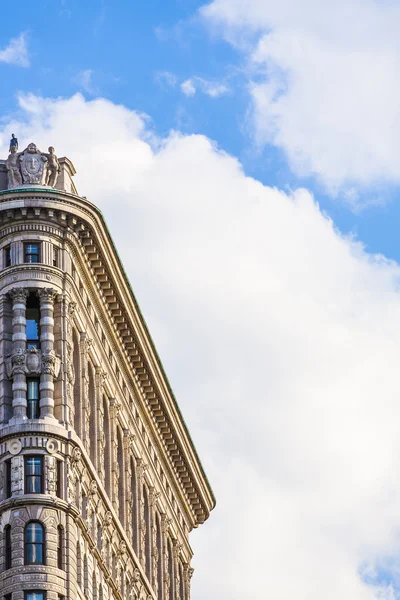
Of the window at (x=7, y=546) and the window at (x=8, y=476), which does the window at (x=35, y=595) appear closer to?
the window at (x=7, y=546)

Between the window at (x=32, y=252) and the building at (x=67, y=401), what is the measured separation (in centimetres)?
6

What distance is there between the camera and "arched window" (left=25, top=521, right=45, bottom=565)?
10606cm

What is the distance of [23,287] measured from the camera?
373 feet

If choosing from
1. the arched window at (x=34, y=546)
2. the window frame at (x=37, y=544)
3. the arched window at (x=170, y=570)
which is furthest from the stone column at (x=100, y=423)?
the arched window at (x=170, y=570)

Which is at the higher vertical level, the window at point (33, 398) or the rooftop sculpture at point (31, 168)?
the rooftop sculpture at point (31, 168)

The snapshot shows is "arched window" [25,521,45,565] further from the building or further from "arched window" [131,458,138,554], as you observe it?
"arched window" [131,458,138,554]

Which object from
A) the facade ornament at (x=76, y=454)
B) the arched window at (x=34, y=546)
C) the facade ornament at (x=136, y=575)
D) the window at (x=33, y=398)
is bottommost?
the arched window at (x=34, y=546)

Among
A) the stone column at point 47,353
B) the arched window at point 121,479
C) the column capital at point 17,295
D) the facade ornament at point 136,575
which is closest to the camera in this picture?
the stone column at point 47,353

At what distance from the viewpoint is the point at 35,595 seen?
344 feet

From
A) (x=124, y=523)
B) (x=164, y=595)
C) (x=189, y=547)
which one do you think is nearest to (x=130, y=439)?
(x=124, y=523)

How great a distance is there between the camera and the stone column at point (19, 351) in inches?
4323

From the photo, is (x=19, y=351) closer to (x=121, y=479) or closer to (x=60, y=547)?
(x=60, y=547)

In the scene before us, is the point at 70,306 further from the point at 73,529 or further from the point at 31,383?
the point at 73,529

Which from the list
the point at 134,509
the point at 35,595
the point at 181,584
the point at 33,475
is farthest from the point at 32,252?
the point at 181,584
